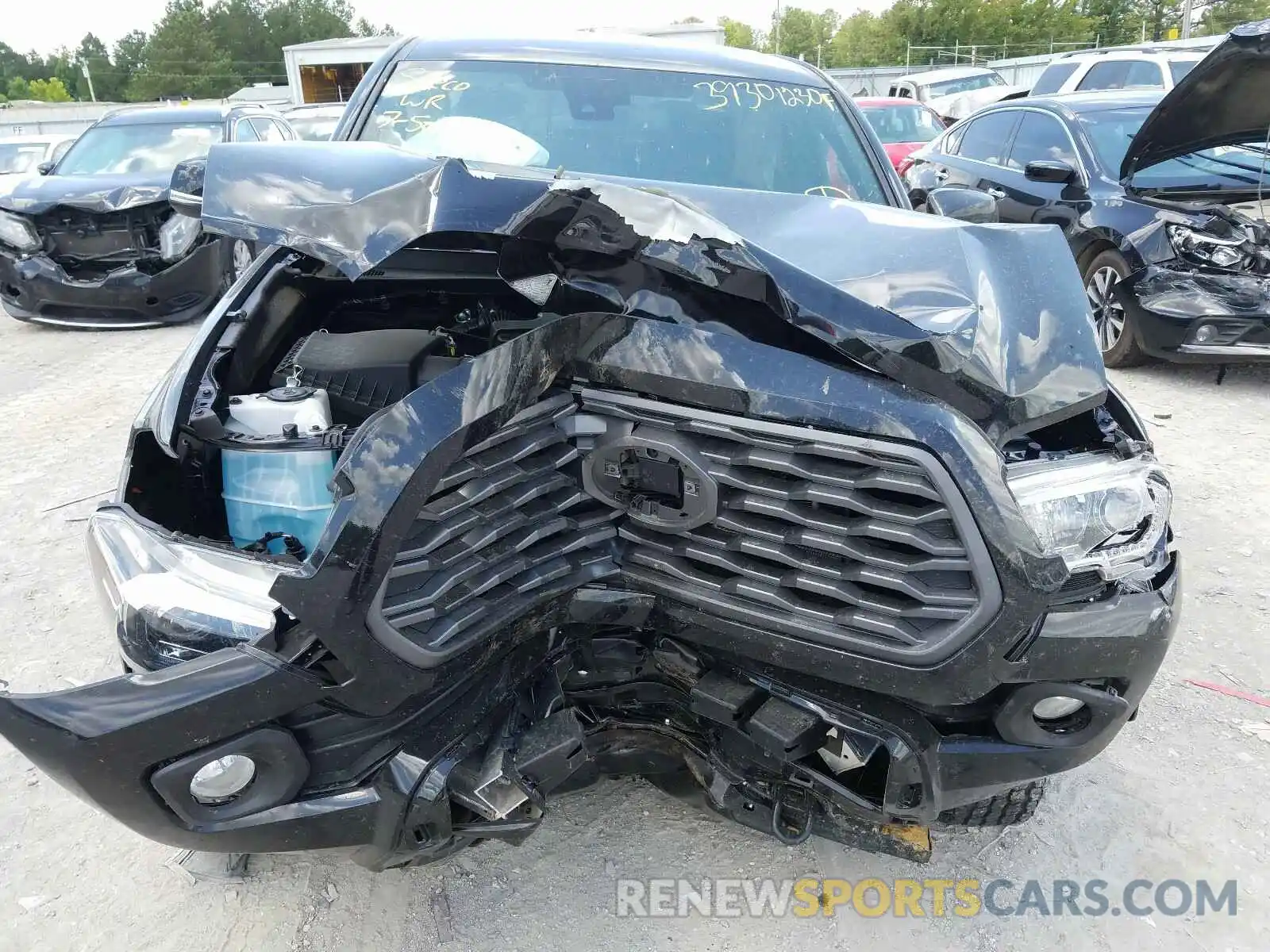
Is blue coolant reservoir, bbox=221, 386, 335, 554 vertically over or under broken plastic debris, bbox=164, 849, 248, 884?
over

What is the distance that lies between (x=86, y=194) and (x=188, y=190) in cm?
533

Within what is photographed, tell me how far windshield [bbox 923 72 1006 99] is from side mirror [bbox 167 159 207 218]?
661 inches

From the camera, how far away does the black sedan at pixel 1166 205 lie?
15.2 ft

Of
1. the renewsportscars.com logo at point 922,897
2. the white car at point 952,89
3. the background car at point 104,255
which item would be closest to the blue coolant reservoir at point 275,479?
the renewsportscars.com logo at point 922,897

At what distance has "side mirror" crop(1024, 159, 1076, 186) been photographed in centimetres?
586

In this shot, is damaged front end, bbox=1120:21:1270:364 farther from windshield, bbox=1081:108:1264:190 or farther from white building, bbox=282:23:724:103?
white building, bbox=282:23:724:103

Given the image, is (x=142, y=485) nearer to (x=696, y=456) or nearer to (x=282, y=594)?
(x=282, y=594)

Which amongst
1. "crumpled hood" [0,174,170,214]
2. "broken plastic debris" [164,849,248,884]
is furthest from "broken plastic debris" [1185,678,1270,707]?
"crumpled hood" [0,174,170,214]

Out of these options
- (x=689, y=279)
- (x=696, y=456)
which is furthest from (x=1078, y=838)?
(x=689, y=279)

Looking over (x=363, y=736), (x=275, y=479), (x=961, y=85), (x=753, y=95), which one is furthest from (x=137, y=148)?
(x=961, y=85)

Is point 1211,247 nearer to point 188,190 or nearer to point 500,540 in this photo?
point 500,540

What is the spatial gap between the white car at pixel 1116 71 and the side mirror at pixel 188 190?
29.7ft

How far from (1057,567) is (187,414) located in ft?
6.14

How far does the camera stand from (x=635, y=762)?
6.70ft
